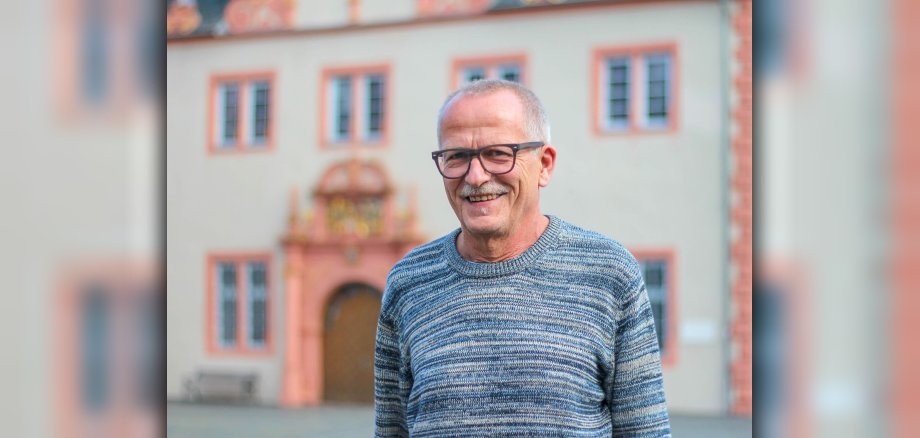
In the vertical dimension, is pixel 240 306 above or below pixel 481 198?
below

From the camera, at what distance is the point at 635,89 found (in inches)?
501

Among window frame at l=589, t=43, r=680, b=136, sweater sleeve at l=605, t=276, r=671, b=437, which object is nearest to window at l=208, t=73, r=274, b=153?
window frame at l=589, t=43, r=680, b=136

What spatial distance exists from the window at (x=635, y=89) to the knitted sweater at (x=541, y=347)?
36.6 ft

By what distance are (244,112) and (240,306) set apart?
2481mm

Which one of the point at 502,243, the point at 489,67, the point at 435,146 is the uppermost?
the point at 489,67

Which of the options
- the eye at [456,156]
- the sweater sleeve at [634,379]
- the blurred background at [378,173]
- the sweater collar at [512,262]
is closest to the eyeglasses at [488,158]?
the eye at [456,156]

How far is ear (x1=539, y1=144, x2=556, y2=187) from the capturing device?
1680 mm

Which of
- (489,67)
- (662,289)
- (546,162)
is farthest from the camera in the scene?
(489,67)

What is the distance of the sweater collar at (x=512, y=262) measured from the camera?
64.8 inches

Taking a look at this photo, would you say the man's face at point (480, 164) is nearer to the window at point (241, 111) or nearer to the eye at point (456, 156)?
the eye at point (456, 156)

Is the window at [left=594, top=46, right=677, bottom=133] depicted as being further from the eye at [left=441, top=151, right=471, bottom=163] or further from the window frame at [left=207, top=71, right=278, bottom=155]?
the eye at [left=441, top=151, right=471, bottom=163]

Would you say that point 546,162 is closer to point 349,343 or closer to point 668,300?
point 668,300

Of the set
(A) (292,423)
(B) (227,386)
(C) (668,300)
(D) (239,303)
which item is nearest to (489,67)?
(C) (668,300)
